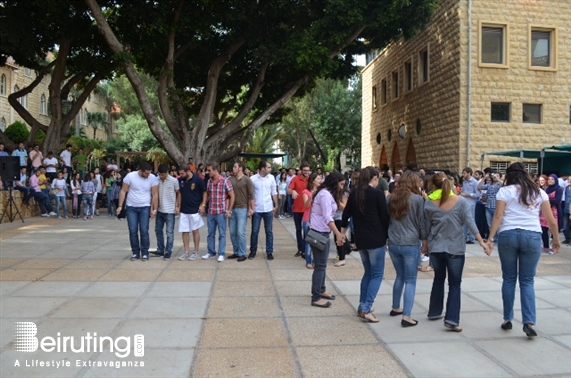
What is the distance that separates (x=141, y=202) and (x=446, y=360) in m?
6.94

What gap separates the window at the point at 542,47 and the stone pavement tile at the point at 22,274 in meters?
22.1

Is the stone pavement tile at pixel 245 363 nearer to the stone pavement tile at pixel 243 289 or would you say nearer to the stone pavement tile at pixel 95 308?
the stone pavement tile at pixel 95 308

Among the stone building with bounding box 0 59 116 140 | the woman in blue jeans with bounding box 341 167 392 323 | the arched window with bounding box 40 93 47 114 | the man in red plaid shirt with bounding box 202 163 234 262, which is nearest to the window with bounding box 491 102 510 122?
the man in red plaid shirt with bounding box 202 163 234 262

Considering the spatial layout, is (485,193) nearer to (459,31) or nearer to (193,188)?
(193,188)

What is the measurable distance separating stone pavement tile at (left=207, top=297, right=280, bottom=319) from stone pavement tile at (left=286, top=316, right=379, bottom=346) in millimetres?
424

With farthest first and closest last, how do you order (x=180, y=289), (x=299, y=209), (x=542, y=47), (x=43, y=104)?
(x=43, y=104)
(x=542, y=47)
(x=299, y=209)
(x=180, y=289)

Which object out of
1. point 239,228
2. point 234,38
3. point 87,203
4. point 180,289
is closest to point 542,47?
point 234,38

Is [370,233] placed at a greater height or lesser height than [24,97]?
lesser

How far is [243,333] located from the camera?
5.89 metres

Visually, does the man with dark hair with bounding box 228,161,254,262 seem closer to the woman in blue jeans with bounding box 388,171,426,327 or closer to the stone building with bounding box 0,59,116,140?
the woman in blue jeans with bounding box 388,171,426,327

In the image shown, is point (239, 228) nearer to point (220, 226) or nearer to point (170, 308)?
point (220, 226)

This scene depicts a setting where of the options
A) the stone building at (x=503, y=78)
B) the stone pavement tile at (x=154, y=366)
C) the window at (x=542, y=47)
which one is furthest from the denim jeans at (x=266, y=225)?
the window at (x=542, y=47)

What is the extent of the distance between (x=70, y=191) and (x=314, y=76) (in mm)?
11396

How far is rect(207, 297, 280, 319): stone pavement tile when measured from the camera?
6.66 m
